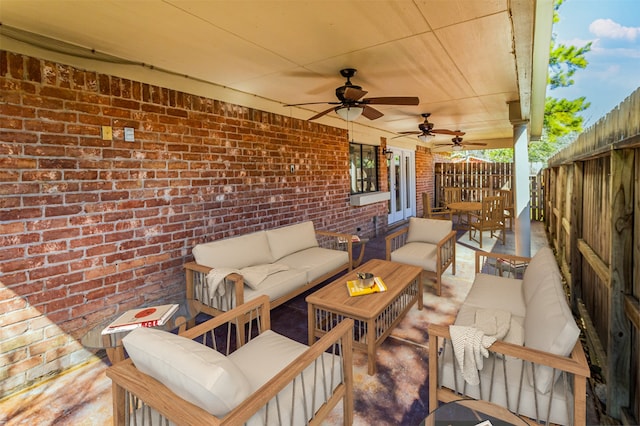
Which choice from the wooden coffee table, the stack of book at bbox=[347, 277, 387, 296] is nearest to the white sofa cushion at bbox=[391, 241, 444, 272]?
the wooden coffee table

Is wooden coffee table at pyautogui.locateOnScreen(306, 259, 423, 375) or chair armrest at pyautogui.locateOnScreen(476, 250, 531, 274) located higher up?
chair armrest at pyautogui.locateOnScreen(476, 250, 531, 274)

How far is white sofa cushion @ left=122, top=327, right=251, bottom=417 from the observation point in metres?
1.24

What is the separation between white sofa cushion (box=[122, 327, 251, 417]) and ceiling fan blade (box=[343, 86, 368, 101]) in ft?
8.70

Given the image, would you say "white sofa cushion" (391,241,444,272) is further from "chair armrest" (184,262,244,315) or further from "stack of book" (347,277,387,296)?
"chair armrest" (184,262,244,315)

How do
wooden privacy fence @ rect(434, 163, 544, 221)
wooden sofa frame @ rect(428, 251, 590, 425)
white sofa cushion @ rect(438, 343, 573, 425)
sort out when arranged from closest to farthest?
wooden sofa frame @ rect(428, 251, 590, 425), white sofa cushion @ rect(438, 343, 573, 425), wooden privacy fence @ rect(434, 163, 544, 221)

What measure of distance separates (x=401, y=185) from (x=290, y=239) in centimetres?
578

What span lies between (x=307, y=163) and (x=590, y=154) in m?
3.72

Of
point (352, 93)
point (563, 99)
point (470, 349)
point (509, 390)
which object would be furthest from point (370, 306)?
point (563, 99)

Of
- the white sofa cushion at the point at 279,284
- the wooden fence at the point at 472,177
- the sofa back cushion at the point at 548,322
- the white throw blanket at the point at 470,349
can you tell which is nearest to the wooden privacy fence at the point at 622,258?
the sofa back cushion at the point at 548,322

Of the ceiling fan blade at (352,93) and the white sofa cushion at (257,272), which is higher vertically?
the ceiling fan blade at (352,93)

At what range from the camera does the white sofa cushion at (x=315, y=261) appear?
3.76 meters

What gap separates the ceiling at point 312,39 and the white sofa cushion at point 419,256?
2.09m

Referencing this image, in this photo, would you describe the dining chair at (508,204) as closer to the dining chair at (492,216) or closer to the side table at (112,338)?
the dining chair at (492,216)

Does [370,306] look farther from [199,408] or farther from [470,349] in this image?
[199,408]
